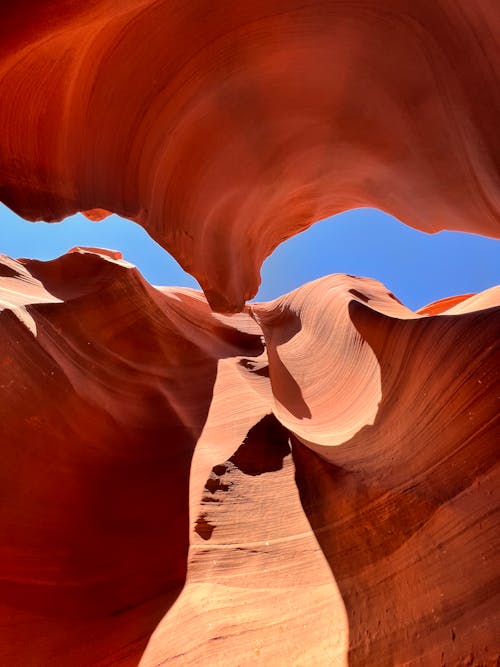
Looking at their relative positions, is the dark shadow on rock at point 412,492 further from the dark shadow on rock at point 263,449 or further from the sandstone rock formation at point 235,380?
the dark shadow on rock at point 263,449

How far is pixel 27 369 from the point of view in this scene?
2.31 meters

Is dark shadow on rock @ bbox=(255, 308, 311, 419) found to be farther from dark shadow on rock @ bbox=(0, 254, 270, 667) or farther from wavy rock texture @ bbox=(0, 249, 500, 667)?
dark shadow on rock @ bbox=(0, 254, 270, 667)

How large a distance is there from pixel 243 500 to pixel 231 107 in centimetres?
253

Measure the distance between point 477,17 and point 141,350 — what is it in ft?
9.86

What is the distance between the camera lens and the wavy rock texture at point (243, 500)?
1.36m

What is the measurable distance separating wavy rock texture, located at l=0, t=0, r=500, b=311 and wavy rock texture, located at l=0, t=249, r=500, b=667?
2.74 feet

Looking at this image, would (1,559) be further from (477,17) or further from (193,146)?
(477,17)

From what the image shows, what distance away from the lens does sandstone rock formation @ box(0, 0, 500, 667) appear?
148 cm

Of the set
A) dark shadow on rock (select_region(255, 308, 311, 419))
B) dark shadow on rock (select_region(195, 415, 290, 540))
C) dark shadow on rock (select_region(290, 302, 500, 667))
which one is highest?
dark shadow on rock (select_region(255, 308, 311, 419))

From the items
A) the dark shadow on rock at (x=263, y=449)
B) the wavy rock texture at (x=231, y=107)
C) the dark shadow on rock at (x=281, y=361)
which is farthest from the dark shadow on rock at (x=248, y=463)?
the wavy rock texture at (x=231, y=107)

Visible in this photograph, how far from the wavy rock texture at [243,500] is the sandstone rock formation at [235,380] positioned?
0.01 metres

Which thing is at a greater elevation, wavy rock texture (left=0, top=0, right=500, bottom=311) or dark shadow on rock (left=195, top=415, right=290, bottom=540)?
wavy rock texture (left=0, top=0, right=500, bottom=311)

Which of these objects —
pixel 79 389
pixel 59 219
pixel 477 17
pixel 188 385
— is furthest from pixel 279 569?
pixel 477 17

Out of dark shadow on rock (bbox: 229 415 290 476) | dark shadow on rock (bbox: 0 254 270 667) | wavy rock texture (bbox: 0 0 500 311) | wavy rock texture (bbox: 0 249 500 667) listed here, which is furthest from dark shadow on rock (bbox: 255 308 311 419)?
wavy rock texture (bbox: 0 0 500 311)
